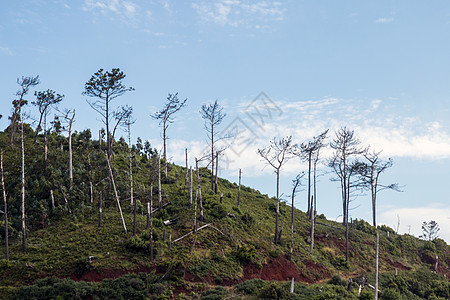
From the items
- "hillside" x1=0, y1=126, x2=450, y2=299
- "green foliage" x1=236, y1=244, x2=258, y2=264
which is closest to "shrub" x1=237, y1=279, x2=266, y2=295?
"hillside" x1=0, y1=126, x2=450, y2=299

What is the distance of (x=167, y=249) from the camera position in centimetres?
3123

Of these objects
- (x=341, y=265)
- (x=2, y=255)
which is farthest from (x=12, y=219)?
(x=341, y=265)

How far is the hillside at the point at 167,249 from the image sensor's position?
27.0 metres

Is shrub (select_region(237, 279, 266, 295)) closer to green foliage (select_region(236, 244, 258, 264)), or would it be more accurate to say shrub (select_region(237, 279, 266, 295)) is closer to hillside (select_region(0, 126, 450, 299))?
hillside (select_region(0, 126, 450, 299))

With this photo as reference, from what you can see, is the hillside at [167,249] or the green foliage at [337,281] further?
the green foliage at [337,281]

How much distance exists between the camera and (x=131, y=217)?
3603 cm

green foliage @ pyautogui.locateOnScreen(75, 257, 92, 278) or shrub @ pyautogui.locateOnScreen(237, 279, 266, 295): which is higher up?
green foliage @ pyautogui.locateOnScreen(75, 257, 92, 278)

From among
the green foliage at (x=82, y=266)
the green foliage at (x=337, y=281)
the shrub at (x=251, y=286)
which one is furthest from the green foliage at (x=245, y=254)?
the green foliage at (x=82, y=266)

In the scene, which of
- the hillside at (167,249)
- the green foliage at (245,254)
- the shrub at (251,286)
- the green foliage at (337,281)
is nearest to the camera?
the hillside at (167,249)

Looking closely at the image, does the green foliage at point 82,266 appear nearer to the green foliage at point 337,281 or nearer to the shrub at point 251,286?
the shrub at point 251,286

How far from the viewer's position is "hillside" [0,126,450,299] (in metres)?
27.0

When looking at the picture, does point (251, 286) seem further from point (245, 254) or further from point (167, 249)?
point (167, 249)

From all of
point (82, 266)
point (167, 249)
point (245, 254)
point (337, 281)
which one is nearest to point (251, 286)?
point (245, 254)

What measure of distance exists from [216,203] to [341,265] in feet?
49.9
